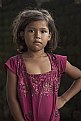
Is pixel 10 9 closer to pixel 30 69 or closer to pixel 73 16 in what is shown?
→ pixel 73 16

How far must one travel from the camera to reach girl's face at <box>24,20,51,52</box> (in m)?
2.14

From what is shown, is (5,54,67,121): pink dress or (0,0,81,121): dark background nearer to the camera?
(5,54,67,121): pink dress

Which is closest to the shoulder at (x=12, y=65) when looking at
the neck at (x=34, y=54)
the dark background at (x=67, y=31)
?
the neck at (x=34, y=54)

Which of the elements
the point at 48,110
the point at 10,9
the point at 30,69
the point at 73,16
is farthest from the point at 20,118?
the point at 10,9

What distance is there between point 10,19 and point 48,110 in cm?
385

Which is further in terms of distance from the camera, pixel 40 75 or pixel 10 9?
pixel 10 9

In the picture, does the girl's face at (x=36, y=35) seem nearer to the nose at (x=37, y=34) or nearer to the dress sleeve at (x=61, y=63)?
the nose at (x=37, y=34)

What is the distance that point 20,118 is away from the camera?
214cm

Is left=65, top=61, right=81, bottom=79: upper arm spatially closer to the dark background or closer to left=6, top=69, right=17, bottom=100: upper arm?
left=6, top=69, right=17, bottom=100: upper arm

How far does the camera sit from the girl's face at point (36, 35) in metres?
2.14

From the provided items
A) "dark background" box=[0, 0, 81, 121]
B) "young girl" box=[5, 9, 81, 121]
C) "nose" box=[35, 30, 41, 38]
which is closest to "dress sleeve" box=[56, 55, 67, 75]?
"young girl" box=[5, 9, 81, 121]

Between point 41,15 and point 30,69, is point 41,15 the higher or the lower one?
the higher one

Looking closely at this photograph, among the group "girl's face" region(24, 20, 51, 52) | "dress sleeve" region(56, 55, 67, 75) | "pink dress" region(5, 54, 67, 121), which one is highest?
"girl's face" region(24, 20, 51, 52)

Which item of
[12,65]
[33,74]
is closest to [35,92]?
[33,74]
